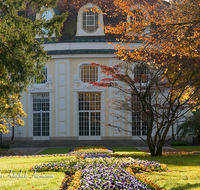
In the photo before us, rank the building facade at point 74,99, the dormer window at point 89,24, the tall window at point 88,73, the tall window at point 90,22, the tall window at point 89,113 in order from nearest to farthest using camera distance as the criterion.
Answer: the building facade at point 74,99, the tall window at point 89,113, the tall window at point 88,73, the dormer window at point 89,24, the tall window at point 90,22

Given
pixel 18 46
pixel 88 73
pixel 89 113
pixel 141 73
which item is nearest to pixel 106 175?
pixel 18 46

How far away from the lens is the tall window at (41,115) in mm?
30042

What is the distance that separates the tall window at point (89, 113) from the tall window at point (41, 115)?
345cm

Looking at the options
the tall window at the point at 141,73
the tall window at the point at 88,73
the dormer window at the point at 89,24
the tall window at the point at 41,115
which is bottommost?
the tall window at the point at 41,115

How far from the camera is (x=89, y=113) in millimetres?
29750

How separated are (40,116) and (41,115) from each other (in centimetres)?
37

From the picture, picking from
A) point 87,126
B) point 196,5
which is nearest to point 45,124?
point 87,126

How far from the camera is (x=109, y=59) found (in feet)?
97.0

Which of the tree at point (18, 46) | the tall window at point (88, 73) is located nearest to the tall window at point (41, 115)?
the tall window at point (88, 73)

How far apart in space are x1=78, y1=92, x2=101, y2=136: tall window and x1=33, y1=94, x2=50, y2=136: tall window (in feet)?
11.3

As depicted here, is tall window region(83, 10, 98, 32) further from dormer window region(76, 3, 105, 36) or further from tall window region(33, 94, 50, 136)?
tall window region(33, 94, 50, 136)

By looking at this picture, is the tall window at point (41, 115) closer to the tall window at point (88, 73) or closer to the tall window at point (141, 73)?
the tall window at point (88, 73)

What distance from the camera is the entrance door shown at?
29984 mm

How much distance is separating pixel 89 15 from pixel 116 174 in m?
24.8
